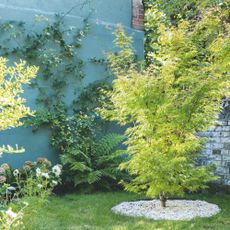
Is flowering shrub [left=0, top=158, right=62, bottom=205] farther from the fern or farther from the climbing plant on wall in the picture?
the climbing plant on wall

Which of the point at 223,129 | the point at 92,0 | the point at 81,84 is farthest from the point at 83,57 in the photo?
the point at 223,129

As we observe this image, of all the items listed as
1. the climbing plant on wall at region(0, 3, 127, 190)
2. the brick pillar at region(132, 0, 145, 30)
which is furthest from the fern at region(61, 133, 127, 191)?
the brick pillar at region(132, 0, 145, 30)

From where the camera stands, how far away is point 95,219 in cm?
511

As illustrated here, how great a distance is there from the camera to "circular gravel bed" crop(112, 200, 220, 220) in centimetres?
524

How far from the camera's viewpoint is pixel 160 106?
5207mm

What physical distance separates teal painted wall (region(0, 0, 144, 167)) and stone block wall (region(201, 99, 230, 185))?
98.6 inches

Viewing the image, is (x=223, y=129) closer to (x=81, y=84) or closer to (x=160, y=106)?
(x=160, y=106)

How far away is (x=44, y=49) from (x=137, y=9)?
2.41 m

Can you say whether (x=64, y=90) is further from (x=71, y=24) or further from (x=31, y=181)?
(x=31, y=181)

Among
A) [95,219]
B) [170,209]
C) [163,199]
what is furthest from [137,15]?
[95,219]

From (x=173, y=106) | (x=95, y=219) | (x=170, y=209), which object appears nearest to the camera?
(x=95, y=219)

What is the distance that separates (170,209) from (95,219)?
1.10 meters

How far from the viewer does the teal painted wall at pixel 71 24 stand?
23.1 feet

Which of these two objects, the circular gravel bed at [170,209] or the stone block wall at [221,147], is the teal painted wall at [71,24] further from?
the stone block wall at [221,147]
